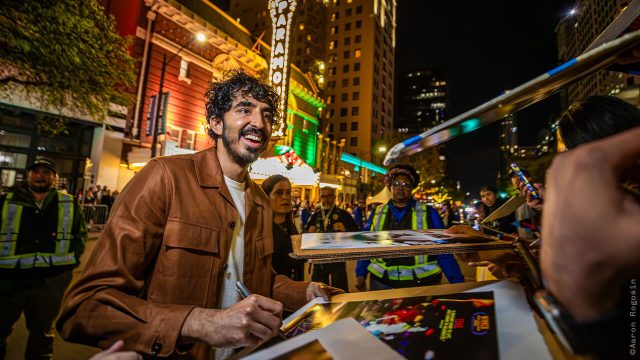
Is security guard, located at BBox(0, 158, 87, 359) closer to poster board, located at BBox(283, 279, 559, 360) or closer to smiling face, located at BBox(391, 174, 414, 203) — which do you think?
poster board, located at BBox(283, 279, 559, 360)

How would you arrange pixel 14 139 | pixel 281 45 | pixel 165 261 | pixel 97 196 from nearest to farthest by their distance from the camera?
pixel 165 261, pixel 14 139, pixel 97 196, pixel 281 45

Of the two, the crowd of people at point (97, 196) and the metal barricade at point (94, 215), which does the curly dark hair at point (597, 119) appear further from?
the crowd of people at point (97, 196)

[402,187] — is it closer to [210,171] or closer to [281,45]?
[210,171]

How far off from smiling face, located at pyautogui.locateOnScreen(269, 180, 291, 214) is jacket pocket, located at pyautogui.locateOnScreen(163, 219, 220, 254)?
2879 millimetres

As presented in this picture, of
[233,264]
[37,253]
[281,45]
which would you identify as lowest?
[37,253]

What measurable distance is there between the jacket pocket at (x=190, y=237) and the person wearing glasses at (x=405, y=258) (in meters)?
2.78

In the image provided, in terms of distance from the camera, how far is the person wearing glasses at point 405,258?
3729 millimetres

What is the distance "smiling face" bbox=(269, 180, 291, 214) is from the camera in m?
4.61

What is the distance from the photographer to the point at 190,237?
1584 mm

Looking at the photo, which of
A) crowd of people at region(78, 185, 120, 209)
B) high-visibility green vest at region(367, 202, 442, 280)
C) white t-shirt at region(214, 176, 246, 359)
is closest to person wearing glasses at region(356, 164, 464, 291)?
high-visibility green vest at region(367, 202, 442, 280)

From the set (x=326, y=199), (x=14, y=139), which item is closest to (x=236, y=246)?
(x=326, y=199)

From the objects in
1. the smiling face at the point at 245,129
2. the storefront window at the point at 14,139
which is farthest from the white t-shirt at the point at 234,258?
the storefront window at the point at 14,139

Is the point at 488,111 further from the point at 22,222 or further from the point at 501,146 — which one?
the point at 501,146

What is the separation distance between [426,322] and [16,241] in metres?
5.12
